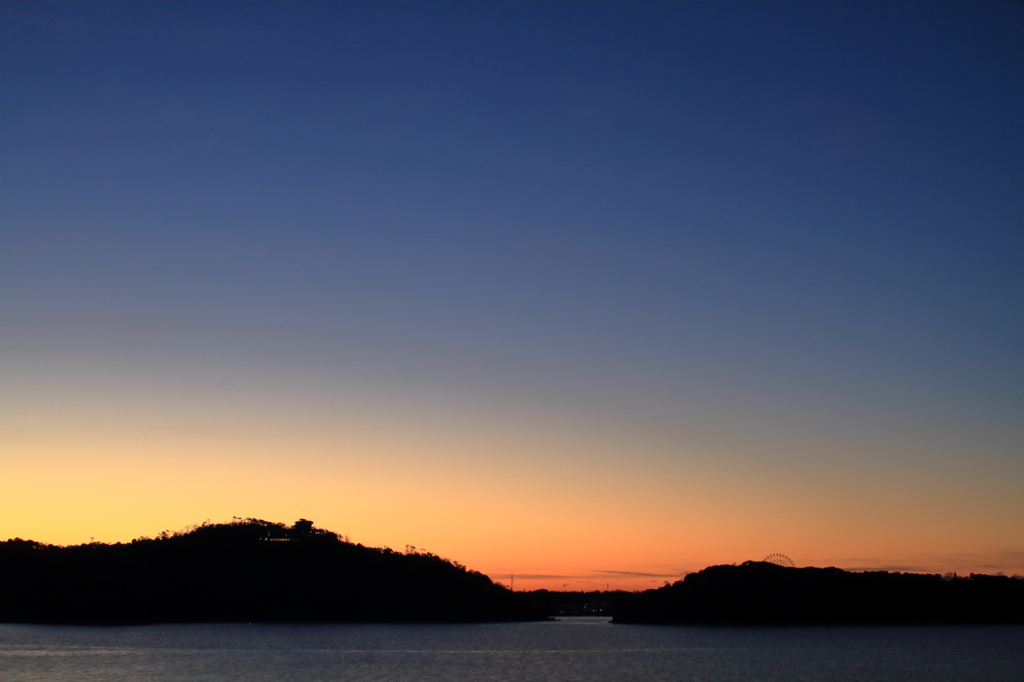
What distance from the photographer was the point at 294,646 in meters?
155

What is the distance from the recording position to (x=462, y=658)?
13250 cm

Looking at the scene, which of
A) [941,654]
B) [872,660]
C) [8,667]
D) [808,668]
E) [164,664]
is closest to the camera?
[8,667]

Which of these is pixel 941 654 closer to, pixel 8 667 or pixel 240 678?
pixel 240 678

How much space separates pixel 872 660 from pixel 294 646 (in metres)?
97.4

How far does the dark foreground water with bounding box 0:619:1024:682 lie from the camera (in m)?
106

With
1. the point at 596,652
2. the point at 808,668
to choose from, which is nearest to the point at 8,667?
the point at 596,652

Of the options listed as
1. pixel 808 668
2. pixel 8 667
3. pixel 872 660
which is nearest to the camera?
pixel 8 667

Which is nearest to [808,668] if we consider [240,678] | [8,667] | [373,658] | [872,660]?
[872,660]

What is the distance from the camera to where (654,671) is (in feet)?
377

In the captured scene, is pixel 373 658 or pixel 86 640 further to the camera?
pixel 86 640

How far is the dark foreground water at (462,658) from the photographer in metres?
106

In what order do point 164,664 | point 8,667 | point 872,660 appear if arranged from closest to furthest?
point 8,667
point 164,664
point 872,660

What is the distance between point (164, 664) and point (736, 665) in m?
79.5

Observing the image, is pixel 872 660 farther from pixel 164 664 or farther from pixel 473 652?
pixel 164 664
